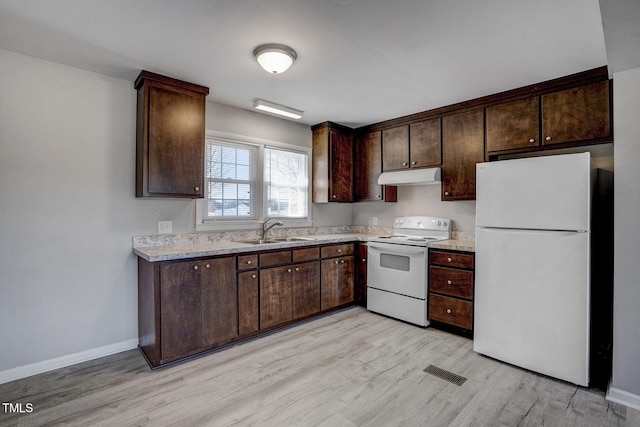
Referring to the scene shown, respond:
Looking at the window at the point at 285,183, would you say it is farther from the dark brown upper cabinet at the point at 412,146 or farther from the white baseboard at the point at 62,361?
the white baseboard at the point at 62,361

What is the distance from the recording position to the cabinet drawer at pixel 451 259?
3048 millimetres

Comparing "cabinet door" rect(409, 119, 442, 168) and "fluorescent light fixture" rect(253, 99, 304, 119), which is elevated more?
"fluorescent light fixture" rect(253, 99, 304, 119)

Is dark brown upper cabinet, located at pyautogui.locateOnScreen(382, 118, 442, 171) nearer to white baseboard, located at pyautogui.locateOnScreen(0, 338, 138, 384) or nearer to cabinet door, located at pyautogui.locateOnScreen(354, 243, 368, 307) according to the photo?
cabinet door, located at pyautogui.locateOnScreen(354, 243, 368, 307)

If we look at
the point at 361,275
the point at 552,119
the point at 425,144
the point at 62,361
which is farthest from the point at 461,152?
the point at 62,361

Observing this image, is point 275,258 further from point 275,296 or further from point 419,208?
point 419,208

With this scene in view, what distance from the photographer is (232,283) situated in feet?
9.45

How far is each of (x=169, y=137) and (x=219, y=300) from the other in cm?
149

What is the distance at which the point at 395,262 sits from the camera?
3.58 metres

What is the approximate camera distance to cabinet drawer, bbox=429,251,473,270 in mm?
3048

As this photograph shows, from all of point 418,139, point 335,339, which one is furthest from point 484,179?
point 335,339

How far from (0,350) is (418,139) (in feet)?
13.8

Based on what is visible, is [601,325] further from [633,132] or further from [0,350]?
[0,350]


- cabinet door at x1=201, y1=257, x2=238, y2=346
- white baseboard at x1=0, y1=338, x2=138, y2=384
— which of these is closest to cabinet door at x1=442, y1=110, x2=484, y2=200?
cabinet door at x1=201, y1=257, x2=238, y2=346

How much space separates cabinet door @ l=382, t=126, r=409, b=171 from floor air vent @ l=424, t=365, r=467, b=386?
7.47 ft
